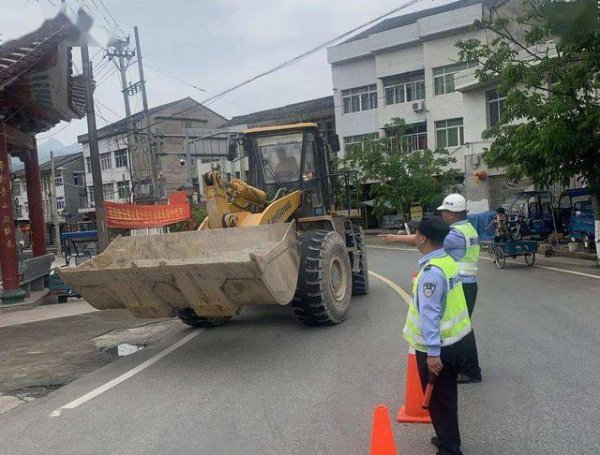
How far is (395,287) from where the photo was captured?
12156 millimetres

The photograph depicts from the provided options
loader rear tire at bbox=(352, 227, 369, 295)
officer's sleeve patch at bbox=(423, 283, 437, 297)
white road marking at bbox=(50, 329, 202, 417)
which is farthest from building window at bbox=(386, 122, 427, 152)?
officer's sleeve patch at bbox=(423, 283, 437, 297)

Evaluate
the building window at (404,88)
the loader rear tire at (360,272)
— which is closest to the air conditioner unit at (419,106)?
the building window at (404,88)

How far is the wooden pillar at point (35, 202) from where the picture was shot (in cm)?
1656

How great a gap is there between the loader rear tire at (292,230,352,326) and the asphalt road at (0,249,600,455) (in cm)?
24

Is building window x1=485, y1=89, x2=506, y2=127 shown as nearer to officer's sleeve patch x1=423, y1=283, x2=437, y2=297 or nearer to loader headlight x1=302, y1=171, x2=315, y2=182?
loader headlight x1=302, y1=171, x2=315, y2=182

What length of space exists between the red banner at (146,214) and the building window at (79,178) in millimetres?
44021

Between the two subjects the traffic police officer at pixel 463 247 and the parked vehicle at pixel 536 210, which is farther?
the parked vehicle at pixel 536 210

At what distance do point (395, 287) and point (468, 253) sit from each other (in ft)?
21.9

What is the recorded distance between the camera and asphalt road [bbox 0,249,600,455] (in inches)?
167

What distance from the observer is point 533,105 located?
1428 cm

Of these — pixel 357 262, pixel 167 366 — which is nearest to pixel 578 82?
pixel 357 262

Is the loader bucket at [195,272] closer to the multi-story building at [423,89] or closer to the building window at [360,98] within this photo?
the multi-story building at [423,89]

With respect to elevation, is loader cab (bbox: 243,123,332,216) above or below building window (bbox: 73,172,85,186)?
below

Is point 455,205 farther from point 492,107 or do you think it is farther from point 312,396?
point 492,107
